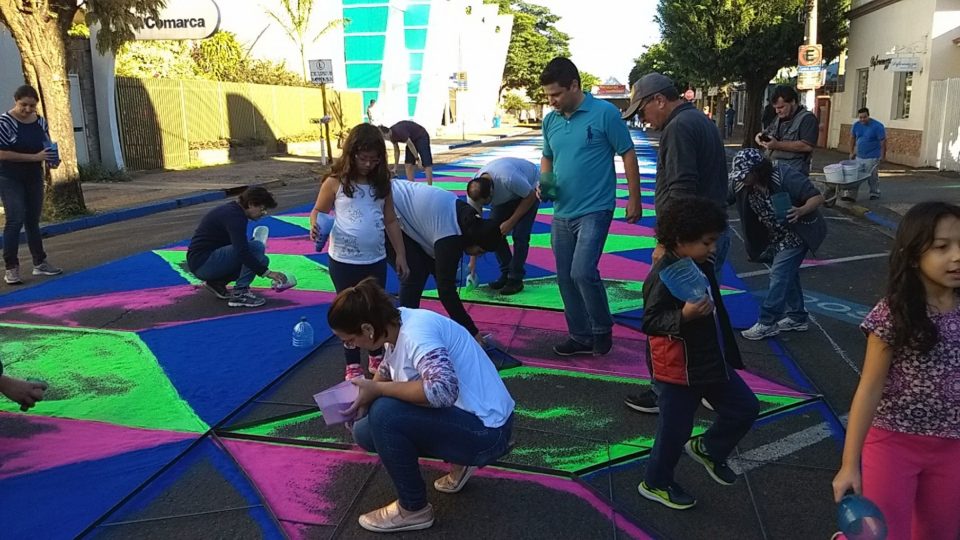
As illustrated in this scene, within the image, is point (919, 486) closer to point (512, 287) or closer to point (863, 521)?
point (863, 521)

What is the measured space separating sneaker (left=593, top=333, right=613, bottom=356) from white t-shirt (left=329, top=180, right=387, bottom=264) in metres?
1.69

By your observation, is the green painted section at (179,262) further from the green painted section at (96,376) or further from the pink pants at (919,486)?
the pink pants at (919,486)

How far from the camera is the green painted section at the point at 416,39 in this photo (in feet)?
138

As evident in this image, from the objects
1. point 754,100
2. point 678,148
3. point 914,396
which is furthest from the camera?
point 754,100

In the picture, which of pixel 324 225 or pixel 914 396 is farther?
pixel 324 225

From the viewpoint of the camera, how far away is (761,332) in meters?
5.43

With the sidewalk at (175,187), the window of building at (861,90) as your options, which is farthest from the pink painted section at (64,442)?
the window of building at (861,90)

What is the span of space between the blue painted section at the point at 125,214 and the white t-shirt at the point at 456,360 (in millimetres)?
8932

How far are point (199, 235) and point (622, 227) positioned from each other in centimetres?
610

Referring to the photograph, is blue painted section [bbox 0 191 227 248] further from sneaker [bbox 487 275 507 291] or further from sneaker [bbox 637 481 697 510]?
sneaker [bbox 637 481 697 510]

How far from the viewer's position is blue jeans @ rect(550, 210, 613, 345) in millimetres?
4688

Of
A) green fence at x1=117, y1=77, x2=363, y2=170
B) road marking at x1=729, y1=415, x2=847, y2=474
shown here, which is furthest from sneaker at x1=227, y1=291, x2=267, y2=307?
green fence at x1=117, y1=77, x2=363, y2=170

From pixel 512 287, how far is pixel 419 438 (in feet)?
13.6

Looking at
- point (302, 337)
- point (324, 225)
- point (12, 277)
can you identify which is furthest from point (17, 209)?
point (324, 225)
